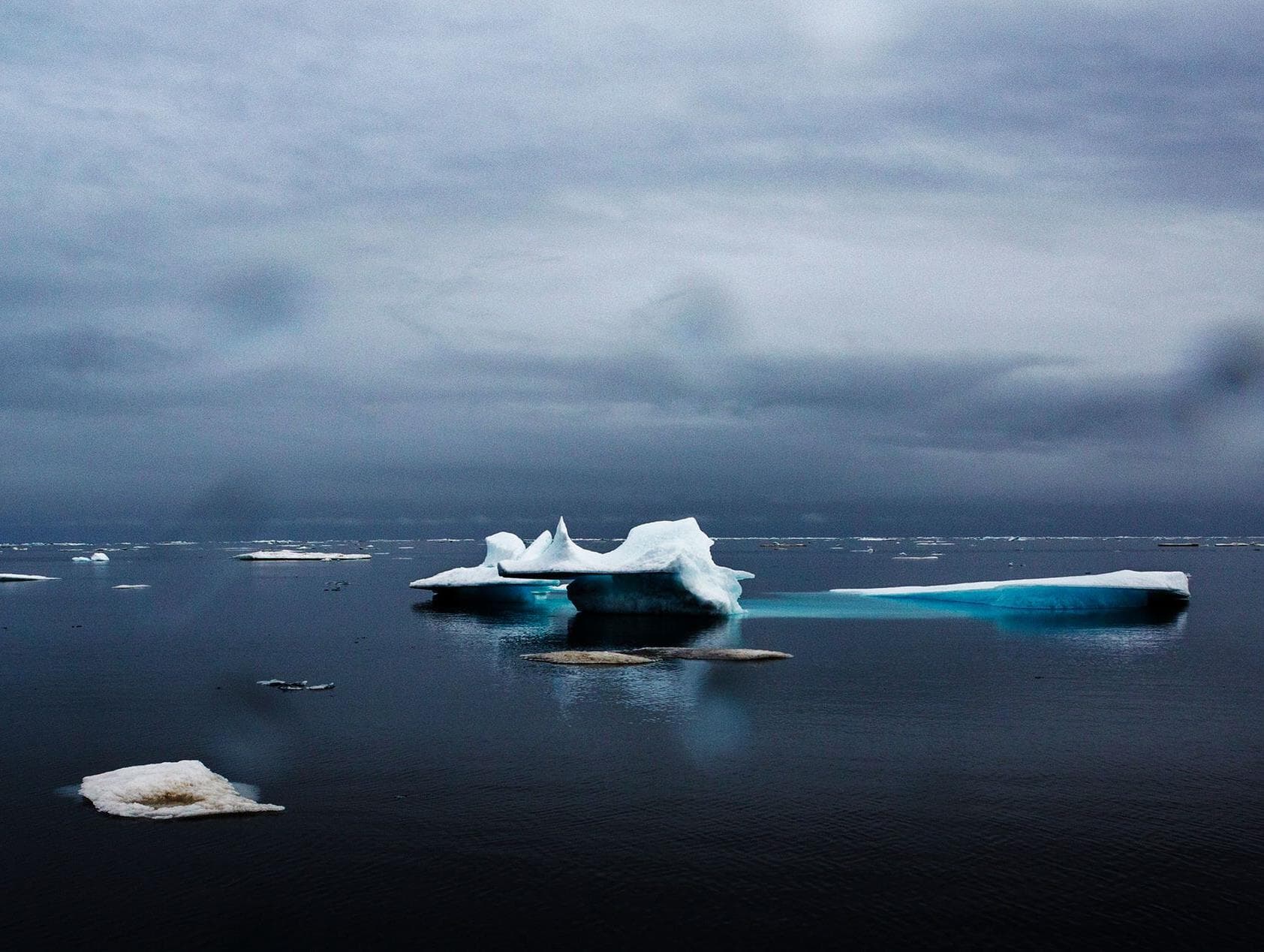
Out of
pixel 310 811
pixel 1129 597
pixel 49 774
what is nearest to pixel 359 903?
pixel 310 811

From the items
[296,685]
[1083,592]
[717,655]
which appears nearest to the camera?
[296,685]

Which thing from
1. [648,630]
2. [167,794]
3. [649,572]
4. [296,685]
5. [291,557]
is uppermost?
[649,572]

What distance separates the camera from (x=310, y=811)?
15094 millimetres

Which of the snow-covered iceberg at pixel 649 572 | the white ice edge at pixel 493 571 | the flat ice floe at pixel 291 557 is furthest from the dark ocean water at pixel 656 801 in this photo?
the flat ice floe at pixel 291 557

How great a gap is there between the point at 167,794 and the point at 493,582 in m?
39.7

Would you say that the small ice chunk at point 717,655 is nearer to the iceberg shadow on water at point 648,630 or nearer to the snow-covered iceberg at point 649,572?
the iceberg shadow on water at point 648,630

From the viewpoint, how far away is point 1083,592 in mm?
49375

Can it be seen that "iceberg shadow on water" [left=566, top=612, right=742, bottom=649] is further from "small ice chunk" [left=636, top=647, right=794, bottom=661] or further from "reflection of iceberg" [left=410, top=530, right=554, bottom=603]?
"reflection of iceberg" [left=410, top=530, right=554, bottom=603]

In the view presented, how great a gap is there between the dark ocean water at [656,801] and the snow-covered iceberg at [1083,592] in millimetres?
13303

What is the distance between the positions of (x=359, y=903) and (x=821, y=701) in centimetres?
1477

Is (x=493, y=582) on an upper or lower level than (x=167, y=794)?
upper

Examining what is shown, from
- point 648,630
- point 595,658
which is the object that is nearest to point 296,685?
point 595,658

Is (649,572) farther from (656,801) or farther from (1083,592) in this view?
(656,801)

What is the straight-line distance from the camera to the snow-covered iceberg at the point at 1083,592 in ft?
157
